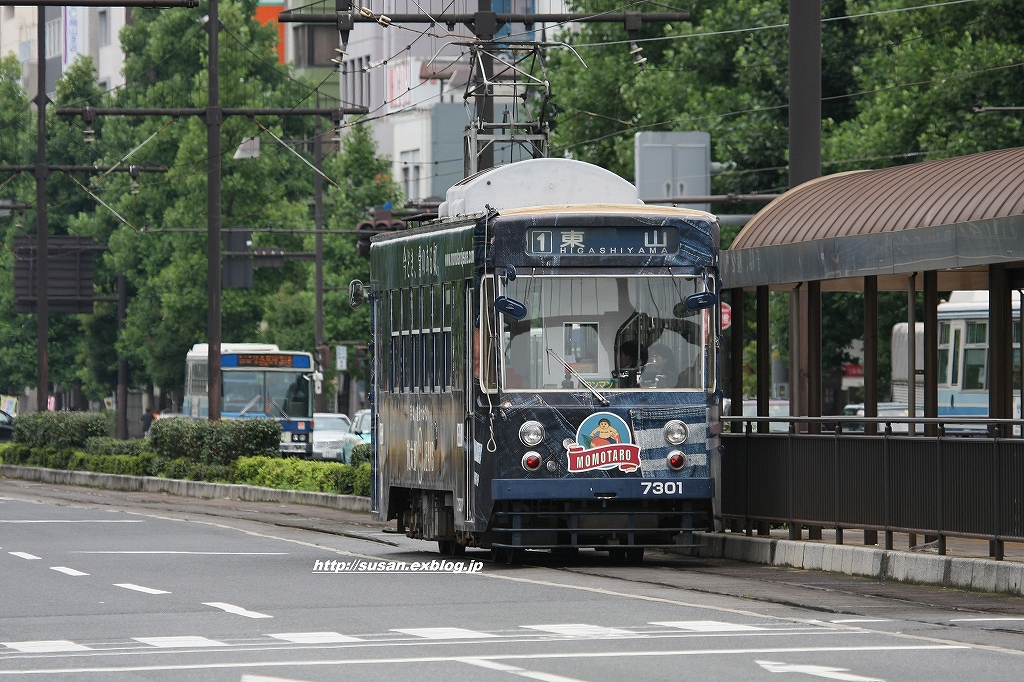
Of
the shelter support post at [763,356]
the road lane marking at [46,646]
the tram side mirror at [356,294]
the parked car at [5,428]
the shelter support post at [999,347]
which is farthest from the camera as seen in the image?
the parked car at [5,428]

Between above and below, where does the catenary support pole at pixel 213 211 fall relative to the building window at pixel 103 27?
below

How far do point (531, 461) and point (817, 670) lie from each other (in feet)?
24.9

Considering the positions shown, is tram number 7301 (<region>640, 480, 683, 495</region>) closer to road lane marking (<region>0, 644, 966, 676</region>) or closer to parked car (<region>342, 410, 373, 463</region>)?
road lane marking (<region>0, 644, 966, 676</region>)

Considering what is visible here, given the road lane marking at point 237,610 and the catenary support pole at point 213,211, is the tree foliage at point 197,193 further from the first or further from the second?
the road lane marking at point 237,610

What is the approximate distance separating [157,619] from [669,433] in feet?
19.3

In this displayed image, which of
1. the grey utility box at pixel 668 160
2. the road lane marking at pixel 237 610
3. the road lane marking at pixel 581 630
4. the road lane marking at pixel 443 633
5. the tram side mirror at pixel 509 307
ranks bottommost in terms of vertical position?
the road lane marking at pixel 237 610

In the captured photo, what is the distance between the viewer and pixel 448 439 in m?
20.3

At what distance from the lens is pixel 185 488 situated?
3991 cm

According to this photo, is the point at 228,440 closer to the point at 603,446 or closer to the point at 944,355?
the point at 944,355

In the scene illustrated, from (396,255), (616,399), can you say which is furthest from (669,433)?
(396,255)

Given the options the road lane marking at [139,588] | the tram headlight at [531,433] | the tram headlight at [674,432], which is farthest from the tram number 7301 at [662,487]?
the road lane marking at [139,588]

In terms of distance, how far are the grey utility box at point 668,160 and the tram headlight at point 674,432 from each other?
Answer: 55.4 feet

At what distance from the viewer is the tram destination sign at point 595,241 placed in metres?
19.4

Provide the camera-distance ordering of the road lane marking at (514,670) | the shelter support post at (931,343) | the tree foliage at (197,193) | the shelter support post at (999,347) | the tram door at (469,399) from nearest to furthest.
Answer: the road lane marking at (514,670), the shelter support post at (999,347), the shelter support post at (931,343), the tram door at (469,399), the tree foliage at (197,193)
